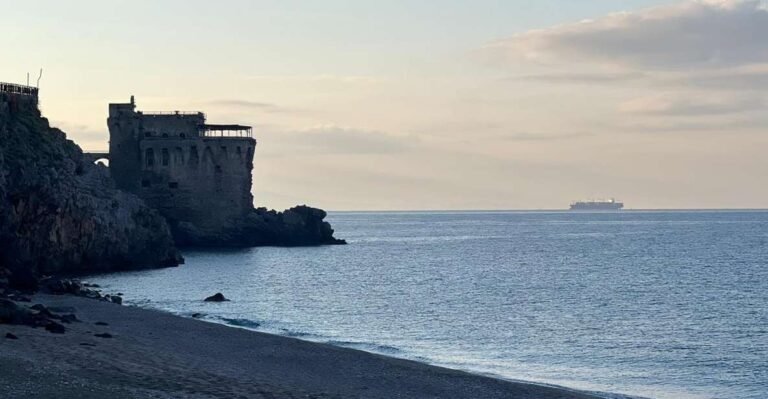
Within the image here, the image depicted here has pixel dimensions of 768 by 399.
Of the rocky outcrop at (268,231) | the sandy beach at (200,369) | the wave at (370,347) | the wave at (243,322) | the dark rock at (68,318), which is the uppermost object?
the rocky outcrop at (268,231)

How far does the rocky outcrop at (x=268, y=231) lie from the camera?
133000 millimetres

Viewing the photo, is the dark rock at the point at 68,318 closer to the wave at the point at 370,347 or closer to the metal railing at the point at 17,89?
the wave at the point at 370,347

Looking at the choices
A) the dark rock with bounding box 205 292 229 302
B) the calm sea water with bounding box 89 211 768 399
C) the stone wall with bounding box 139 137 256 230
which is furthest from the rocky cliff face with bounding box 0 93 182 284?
the stone wall with bounding box 139 137 256 230

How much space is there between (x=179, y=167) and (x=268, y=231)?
1676 centimetres

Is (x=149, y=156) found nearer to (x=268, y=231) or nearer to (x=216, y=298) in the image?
(x=268, y=231)

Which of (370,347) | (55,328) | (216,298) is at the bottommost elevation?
(370,347)

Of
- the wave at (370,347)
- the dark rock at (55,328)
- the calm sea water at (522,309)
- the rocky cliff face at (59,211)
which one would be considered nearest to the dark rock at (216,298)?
the calm sea water at (522,309)

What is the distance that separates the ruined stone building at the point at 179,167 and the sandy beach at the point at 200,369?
285ft

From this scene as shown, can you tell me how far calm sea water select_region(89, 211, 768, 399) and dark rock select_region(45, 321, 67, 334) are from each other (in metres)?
15.6

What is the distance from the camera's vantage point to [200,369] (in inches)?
1253

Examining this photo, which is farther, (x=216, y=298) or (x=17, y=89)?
(x=17, y=89)

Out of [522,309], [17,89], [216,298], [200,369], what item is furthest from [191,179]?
[200,369]

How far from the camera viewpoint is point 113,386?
86.4 feet

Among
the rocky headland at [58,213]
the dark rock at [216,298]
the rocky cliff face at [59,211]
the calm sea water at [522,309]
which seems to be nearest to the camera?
the calm sea water at [522,309]
